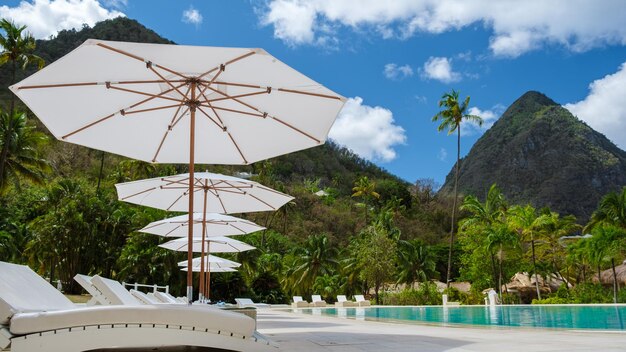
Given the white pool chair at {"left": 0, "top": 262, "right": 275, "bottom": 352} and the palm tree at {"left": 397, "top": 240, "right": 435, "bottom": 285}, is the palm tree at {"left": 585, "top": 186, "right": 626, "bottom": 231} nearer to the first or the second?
the palm tree at {"left": 397, "top": 240, "right": 435, "bottom": 285}

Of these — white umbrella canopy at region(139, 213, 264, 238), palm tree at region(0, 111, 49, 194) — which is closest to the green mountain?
palm tree at region(0, 111, 49, 194)

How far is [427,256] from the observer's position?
3622 cm

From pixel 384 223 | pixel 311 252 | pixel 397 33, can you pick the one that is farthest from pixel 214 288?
pixel 397 33

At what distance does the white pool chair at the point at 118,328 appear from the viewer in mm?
3338

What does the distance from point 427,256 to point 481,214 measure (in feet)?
16.4

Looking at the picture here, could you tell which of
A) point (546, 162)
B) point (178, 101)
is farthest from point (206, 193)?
point (546, 162)

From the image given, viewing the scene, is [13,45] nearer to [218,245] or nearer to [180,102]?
[218,245]

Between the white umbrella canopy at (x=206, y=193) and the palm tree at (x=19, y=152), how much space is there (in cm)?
1850

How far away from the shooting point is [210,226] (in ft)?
37.5

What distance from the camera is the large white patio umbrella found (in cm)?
455

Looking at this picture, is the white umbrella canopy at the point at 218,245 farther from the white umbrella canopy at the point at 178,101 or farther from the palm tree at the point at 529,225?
the palm tree at the point at 529,225

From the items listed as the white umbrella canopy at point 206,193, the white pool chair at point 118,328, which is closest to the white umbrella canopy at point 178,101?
the white umbrella canopy at point 206,193

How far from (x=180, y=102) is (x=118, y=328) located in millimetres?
3128

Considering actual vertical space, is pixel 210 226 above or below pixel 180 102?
below
